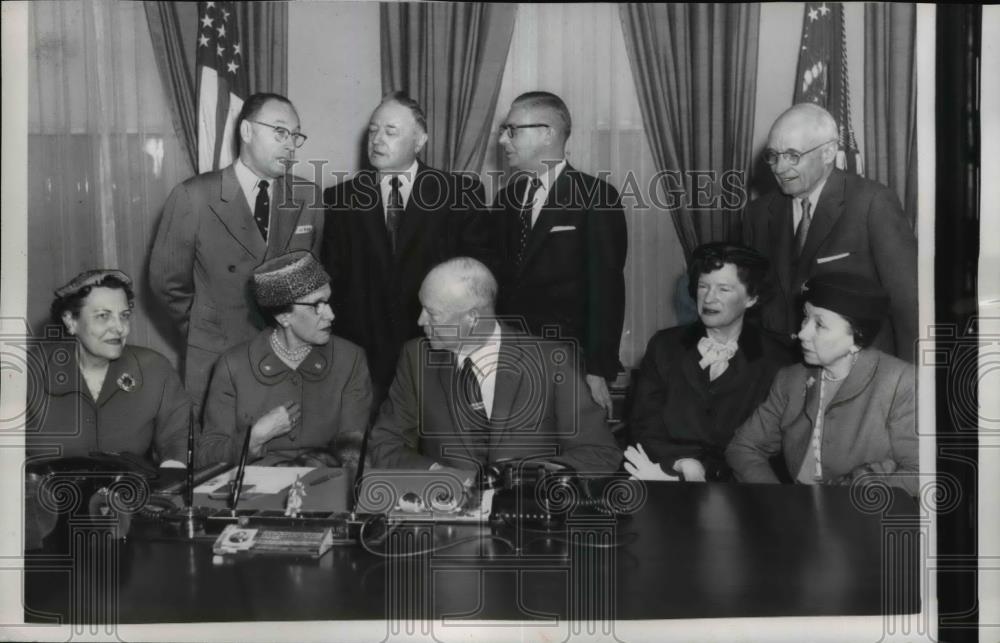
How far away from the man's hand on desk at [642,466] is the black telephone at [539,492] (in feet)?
0.53

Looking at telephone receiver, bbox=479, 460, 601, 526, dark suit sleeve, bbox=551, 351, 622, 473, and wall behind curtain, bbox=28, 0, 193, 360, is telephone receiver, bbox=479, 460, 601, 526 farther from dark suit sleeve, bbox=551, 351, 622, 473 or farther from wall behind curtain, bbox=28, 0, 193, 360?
wall behind curtain, bbox=28, 0, 193, 360

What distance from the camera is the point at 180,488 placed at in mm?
3754

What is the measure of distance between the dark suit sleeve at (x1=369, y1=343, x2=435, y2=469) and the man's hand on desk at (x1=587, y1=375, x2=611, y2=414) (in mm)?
689

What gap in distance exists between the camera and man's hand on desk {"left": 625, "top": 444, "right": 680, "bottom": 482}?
13.5 ft

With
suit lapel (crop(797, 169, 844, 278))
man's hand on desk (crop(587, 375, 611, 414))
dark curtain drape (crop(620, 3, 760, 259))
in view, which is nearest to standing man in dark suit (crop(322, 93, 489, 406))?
man's hand on desk (crop(587, 375, 611, 414))

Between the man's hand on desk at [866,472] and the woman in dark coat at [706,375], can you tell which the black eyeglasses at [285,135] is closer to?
the woman in dark coat at [706,375]

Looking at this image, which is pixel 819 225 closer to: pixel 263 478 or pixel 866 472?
pixel 866 472

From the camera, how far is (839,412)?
4.02 m

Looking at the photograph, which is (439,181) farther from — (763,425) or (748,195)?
(763,425)

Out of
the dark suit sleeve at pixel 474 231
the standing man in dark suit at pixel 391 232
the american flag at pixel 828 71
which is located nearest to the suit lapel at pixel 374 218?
the standing man in dark suit at pixel 391 232

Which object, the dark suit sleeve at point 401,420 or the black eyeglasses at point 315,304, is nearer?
the dark suit sleeve at point 401,420

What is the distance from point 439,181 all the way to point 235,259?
0.90 metres

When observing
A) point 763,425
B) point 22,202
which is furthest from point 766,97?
point 22,202

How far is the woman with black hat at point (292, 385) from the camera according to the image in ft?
13.5
